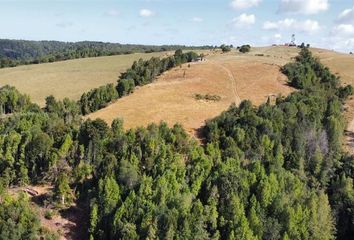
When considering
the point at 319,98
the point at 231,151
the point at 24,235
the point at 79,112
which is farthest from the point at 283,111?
the point at 24,235

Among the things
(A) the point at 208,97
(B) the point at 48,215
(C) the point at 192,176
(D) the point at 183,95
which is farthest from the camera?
(D) the point at 183,95

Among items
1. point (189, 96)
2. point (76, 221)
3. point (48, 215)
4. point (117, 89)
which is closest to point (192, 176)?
point (76, 221)

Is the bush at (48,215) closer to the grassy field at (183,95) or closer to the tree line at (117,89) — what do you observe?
the grassy field at (183,95)

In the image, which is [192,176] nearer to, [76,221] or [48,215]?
[76,221]

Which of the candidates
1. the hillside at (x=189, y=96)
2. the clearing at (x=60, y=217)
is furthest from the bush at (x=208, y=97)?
the clearing at (x=60, y=217)

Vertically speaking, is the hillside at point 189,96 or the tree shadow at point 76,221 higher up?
the hillside at point 189,96

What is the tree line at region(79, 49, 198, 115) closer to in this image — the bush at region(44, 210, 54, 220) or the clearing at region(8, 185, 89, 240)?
the clearing at region(8, 185, 89, 240)

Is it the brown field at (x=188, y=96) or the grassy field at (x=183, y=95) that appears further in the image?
the grassy field at (x=183, y=95)

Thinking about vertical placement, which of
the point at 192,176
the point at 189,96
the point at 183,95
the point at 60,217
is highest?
the point at 183,95
